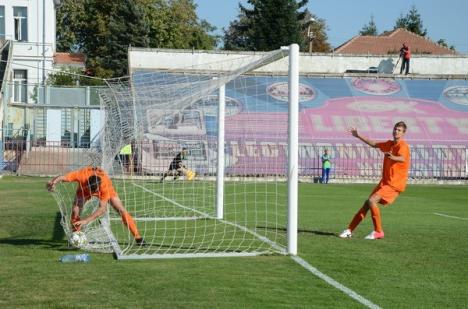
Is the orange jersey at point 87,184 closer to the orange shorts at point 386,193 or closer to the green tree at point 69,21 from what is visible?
the orange shorts at point 386,193

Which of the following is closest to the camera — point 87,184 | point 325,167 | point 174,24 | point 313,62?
point 87,184

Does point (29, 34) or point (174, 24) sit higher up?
point (174, 24)

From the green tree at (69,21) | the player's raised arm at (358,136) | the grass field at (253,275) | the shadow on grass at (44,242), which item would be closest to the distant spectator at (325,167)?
the grass field at (253,275)

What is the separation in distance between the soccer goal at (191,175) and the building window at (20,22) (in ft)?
90.5

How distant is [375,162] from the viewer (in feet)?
109

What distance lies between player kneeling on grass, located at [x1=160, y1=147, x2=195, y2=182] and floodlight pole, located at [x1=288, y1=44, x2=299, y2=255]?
1579cm

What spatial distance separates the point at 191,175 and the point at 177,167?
0.98 m

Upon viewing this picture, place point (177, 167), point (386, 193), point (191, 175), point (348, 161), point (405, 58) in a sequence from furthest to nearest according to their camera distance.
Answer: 1. point (405, 58)
2. point (348, 161)
3. point (177, 167)
4. point (191, 175)
5. point (386, 193)

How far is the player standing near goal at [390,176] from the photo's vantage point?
11.6m

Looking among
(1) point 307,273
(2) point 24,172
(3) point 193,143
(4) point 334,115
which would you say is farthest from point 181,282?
(4) point 334,115

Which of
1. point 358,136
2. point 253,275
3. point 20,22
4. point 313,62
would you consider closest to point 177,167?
point 358,136

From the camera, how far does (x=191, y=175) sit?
85.6ft

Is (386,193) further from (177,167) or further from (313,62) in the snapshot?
(313,62)

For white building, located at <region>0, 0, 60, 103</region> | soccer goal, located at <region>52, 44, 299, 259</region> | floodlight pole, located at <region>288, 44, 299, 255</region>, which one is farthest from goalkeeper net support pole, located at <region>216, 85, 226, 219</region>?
white building, located at <region>0, 0, 60, 103</region>
